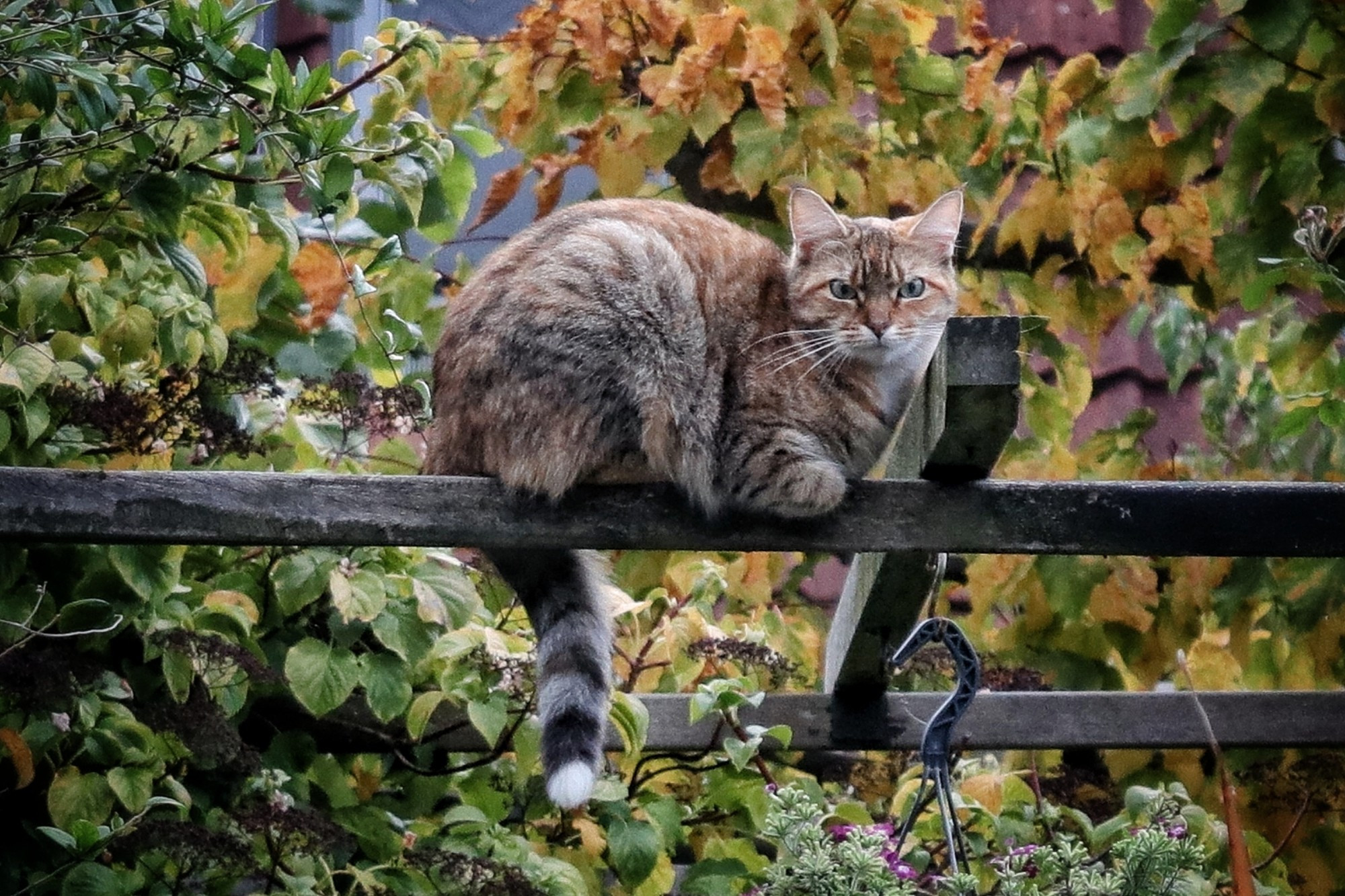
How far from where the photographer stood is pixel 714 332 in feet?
9.04

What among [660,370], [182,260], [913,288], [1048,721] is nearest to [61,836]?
[182,260]


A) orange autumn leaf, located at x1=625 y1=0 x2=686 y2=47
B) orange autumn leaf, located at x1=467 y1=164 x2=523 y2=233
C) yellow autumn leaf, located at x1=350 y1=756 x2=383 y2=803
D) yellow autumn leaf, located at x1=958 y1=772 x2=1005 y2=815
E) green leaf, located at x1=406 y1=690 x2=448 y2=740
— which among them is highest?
orange autumn leaf, located at x1=625 y1=0 x2=686 y2=47

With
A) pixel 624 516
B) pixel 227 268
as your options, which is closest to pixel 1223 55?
pixel 624 516

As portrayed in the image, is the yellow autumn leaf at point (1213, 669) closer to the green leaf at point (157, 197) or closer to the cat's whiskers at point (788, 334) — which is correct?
the cat's whiskers at point (788, 334)

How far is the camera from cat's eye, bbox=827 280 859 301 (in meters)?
2.78

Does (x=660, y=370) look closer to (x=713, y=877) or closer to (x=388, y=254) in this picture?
(x=388, y=254)

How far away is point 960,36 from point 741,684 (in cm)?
174

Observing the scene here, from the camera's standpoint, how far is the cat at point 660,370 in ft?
8.07

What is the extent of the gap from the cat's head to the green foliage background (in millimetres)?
405

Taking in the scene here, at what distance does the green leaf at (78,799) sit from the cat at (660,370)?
0.70m

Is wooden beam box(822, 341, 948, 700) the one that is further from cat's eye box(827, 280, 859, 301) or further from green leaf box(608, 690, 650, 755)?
green leaf box(608, 690, 650, 755)

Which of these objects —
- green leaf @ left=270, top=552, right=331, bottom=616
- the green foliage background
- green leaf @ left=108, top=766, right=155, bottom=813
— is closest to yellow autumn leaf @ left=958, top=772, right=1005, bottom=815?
the green foliage background

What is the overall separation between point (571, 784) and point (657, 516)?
0.38 m

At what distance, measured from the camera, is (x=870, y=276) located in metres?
2.78
